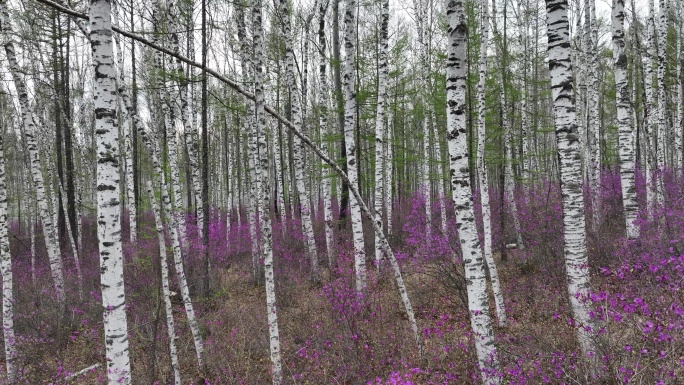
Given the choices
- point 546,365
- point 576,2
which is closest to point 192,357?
point 546,365

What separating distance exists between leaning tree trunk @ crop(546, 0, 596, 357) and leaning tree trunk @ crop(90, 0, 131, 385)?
3.77 metres

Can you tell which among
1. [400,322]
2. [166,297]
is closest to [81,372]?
[166,297]

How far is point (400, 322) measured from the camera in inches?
224

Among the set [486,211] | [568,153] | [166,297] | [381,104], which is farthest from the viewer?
[381,104]

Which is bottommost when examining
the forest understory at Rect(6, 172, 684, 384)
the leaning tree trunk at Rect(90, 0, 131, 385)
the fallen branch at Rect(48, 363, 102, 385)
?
the fallen branch at Rect(48, 363, 102, 385)

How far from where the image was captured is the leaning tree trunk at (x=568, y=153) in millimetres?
3439

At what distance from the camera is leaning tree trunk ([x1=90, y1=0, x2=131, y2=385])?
7.53 feet

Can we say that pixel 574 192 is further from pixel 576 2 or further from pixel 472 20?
pixel 576 2

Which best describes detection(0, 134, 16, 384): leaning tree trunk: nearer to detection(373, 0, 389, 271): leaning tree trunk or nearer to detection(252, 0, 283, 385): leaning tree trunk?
detection(252, 0, 283, 385): leaning tree trunk

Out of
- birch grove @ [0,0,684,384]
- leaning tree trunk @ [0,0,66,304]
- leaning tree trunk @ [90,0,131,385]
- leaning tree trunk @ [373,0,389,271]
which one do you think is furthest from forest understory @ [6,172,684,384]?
leaning tree trunk @ [373,0,389,271]

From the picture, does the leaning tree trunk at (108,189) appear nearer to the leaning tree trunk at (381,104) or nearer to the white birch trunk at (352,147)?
the white birch trunk at (352,147)

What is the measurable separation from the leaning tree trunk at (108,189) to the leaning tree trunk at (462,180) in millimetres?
2910

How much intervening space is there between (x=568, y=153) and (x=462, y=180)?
1024mm

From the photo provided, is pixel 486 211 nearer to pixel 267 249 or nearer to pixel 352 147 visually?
pixel 352 147
